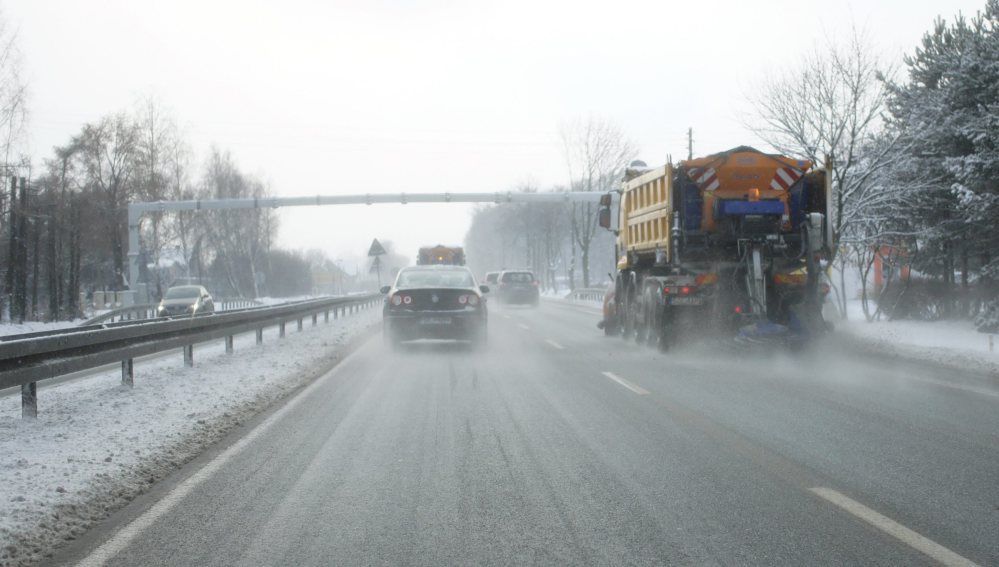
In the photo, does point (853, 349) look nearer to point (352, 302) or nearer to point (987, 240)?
point (987, 240)

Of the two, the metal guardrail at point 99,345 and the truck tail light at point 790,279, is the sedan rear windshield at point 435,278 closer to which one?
the metal guardrail at point 99,345

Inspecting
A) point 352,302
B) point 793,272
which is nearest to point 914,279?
point 793,272

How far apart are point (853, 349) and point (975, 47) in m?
6.60

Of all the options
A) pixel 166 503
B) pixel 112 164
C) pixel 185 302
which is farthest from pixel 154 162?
pixel 166 503

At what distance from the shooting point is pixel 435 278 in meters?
16.5

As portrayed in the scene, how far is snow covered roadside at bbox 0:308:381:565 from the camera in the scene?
187 inches

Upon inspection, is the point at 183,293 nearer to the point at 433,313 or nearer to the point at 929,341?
the point at 433,313

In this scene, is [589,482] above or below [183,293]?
below

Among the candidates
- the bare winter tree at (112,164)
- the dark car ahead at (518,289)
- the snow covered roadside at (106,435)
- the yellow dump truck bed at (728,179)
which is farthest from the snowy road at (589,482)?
the bare winter tree at (112,164)

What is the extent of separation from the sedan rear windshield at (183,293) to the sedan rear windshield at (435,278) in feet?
52.3

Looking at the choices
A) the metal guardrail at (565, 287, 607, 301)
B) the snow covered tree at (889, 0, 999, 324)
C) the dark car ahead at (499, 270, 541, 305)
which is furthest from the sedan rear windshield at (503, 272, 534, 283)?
the snow covered tree at (889, 0, 999, 324)

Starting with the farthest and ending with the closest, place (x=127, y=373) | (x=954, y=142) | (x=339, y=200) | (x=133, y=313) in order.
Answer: (x=339, y=200) < (x=133, y=313) < (x=954, y=142) < (x=127, y=373)

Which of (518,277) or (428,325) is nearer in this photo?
(428,325)

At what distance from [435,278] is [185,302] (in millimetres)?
15731
